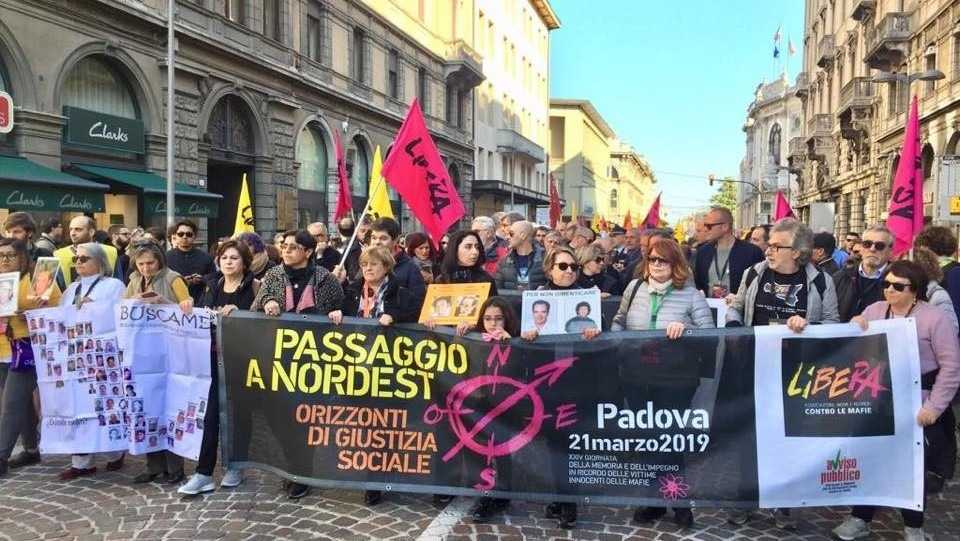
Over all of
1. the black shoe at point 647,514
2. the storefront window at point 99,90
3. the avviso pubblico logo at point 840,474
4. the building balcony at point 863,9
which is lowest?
the black shoe at point 647,514

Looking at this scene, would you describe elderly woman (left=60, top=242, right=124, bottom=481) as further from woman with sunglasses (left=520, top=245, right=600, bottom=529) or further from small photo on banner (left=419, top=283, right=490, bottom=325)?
woman with sunglasses (left=520, top=245, right=600, bottom=529)

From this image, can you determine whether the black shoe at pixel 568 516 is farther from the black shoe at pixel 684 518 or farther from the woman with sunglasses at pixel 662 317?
the black shoe at pixel 684 518

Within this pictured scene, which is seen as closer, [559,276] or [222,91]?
[559,276]

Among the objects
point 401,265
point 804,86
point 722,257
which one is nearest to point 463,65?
point 804,86

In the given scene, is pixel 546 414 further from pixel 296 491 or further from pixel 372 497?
pixel 296 491

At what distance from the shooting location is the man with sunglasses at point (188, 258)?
7078 mm

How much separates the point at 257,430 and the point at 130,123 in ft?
42.8

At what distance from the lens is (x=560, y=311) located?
4.77 meters

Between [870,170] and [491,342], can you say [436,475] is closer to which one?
[491,342]

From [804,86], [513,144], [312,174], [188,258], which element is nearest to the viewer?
[188,258]

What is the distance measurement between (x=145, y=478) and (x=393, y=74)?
28209 millimetres

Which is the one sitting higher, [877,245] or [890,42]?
[890,42]

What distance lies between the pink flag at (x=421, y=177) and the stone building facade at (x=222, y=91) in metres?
9.11

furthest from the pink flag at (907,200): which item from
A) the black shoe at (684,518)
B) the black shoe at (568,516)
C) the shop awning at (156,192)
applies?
the shop awning at (156,192)
